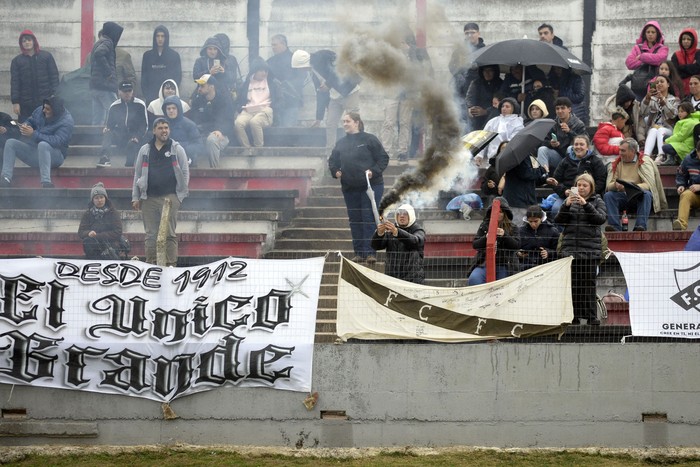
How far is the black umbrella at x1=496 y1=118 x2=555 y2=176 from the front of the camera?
1497cm

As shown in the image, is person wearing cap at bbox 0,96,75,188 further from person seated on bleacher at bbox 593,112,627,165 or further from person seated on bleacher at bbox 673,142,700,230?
person seated on bleacher at bbox 673,142,700,230

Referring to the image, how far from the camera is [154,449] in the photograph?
41.3 ft

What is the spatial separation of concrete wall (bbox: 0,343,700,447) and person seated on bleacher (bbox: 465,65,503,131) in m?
5.85

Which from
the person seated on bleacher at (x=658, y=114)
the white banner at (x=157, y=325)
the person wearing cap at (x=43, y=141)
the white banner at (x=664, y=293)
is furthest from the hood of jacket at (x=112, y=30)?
the white banner at (x=664, y=293)

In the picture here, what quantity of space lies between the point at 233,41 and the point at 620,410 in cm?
1174

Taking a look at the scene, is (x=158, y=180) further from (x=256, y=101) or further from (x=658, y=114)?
(x=658, y=114)

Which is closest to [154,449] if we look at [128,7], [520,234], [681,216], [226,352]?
[226,352]

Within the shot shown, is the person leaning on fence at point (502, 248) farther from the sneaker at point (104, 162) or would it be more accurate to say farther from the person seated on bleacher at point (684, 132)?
the sneaker at point (104, 162)

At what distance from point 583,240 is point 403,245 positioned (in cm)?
191

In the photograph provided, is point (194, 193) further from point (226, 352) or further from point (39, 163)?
point (226, 352)

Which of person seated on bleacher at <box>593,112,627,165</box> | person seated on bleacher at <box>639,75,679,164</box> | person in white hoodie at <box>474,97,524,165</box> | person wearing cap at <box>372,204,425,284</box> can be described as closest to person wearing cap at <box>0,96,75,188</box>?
person in white hoodie at <box>474,97,524,165</box>

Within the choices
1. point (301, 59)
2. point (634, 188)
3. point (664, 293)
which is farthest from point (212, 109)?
point (664, 293)

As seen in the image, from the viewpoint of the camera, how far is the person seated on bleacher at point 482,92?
58.0ft

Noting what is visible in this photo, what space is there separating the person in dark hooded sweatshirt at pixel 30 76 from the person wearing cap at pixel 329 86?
401 cm
